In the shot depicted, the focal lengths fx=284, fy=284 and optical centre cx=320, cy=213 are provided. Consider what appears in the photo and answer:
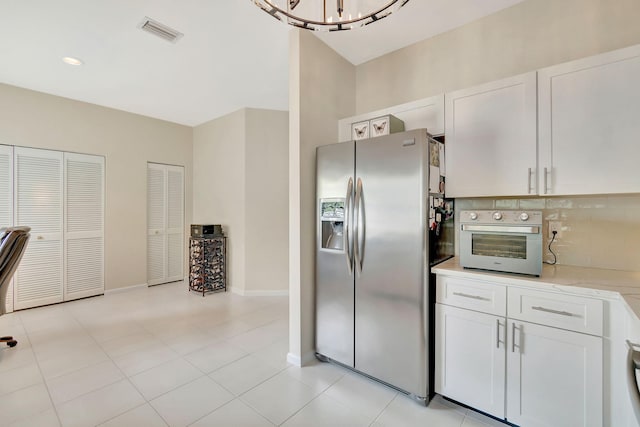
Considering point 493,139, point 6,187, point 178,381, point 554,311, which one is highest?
point 493,139

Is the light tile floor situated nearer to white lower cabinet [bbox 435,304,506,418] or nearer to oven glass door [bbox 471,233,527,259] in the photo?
white lower cabinet [bbox 435,304,506,418]

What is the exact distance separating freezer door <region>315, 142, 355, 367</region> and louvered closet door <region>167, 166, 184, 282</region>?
12.1ft

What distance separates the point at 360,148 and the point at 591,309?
162 cm

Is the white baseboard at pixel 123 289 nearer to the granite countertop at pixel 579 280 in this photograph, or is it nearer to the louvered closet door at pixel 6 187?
the louvered closet door at pixel 6 187

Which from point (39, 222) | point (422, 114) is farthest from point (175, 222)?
point (422, 114)

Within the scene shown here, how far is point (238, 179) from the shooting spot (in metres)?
4.47

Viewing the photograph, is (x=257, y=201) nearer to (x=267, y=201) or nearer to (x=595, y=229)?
(x=267, y=201)

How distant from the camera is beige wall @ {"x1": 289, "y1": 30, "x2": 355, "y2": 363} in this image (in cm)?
238

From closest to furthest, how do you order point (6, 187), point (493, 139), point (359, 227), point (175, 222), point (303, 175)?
point (493, 139) → point (359, 227) → point (303, 175) → point (6, 187) → point (175, 222)

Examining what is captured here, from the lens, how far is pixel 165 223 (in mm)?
4980

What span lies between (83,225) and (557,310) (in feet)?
17.6

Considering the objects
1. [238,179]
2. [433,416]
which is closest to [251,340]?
[433,416]

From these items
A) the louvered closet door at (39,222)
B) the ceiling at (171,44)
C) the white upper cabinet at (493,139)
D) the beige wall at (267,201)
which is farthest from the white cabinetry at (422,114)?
the louvered closet door at (39,222)

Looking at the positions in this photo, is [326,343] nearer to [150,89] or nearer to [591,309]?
[591,309]
